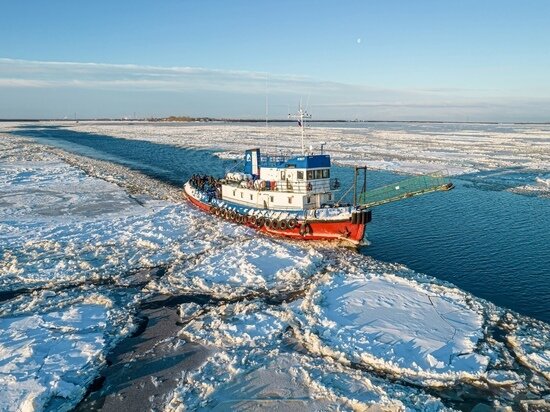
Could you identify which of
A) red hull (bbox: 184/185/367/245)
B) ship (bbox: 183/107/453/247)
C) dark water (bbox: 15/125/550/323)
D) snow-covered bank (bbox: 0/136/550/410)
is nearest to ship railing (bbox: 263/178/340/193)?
ship (bbox: 183/107/453/247)

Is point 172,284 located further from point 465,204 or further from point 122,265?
point 465,204

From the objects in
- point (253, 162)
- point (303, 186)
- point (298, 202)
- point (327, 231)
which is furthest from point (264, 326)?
point (253, 162)

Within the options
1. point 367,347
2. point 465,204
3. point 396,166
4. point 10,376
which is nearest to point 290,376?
point 367,347

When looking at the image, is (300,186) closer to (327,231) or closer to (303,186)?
(303,186)

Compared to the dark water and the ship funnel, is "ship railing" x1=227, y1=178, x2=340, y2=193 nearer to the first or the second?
the ship funnel

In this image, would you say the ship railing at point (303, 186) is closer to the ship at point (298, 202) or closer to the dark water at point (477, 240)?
the ship at point (298, 202)

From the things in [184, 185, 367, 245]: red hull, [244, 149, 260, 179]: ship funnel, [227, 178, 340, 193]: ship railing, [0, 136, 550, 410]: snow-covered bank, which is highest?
[244, 149, 260, 179]: ship funnel
